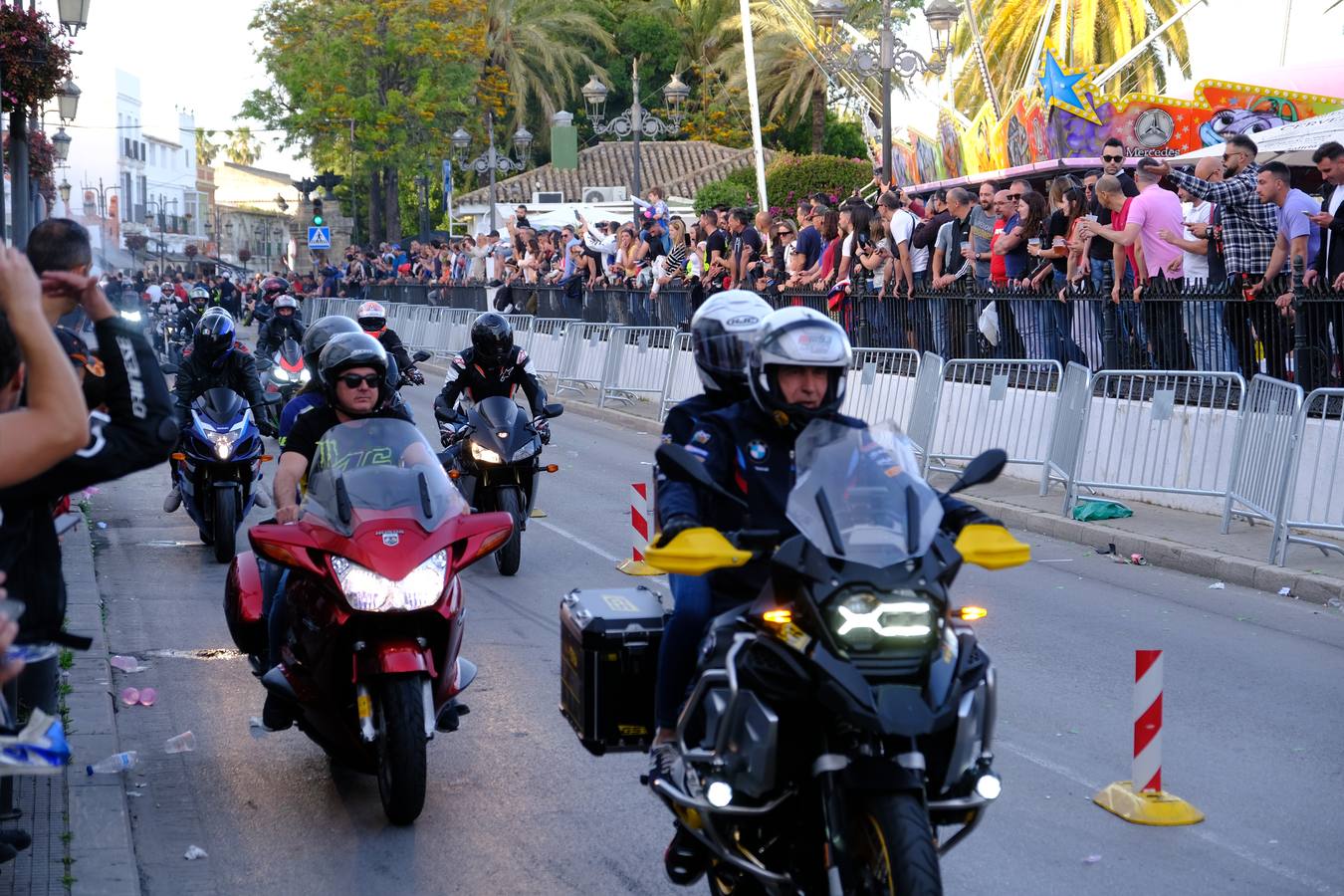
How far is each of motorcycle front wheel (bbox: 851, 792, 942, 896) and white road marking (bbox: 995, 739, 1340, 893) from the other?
2134 millimetres

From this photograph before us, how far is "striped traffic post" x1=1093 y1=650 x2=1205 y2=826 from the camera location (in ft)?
20.3

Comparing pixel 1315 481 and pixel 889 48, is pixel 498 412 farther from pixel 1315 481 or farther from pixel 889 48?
pixel 889 48

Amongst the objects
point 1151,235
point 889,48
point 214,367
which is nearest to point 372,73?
point 889,48

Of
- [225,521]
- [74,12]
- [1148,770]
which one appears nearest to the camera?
[1148,770]

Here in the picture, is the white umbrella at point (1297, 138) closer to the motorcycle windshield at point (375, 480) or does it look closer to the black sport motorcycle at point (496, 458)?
the black sport motorcycle at point (496, 458)

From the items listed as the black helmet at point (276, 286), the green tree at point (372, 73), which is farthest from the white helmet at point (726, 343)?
the green tree at point (372, 73)

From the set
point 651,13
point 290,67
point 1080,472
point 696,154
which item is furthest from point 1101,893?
point 651,13

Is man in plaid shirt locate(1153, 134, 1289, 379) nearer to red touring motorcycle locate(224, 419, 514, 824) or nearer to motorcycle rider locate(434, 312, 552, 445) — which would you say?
motorcycle rider locate(434, 312, 552, 445)

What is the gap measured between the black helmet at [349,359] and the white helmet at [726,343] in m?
1.97

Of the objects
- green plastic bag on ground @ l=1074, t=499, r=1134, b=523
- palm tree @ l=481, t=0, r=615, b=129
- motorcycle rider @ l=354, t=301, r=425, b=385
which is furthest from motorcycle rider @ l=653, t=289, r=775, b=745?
palm tree @ l=481, t=0, r=615, b=129

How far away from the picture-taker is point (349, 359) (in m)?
7.00

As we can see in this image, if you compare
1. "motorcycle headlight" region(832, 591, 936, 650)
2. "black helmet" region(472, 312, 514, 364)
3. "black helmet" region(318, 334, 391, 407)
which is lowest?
"black helmet" region(472, 312, 514, 364)

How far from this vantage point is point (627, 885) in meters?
5.56

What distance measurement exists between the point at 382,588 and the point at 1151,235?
10.5m
